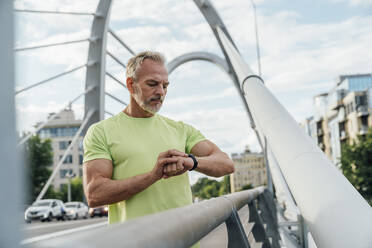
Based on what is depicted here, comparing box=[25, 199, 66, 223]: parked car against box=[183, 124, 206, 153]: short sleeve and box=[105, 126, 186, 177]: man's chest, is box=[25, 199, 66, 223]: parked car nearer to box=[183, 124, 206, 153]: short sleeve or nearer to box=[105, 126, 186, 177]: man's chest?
box=[183, 124, 206, 153]: short sleeve

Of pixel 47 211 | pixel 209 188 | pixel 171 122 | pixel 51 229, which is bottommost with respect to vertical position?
pixel 209 188

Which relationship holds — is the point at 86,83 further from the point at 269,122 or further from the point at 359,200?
the point at 359,200

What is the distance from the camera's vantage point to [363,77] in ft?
223

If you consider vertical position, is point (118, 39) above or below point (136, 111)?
above

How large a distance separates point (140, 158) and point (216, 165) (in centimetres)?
42

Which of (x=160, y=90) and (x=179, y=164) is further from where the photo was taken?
(x=160, y=90)

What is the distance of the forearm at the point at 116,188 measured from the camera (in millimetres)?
1983

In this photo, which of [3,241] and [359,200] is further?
[359,200]

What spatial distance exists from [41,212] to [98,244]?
2899 centimetres

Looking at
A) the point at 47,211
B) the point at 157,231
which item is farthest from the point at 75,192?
the point at 157,231

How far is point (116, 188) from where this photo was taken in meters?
2.00

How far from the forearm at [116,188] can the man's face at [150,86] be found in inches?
13.5

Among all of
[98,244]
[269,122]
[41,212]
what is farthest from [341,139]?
[98,244]

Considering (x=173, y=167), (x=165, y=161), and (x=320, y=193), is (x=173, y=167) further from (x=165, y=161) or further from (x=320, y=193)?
(x=320, y=193)
